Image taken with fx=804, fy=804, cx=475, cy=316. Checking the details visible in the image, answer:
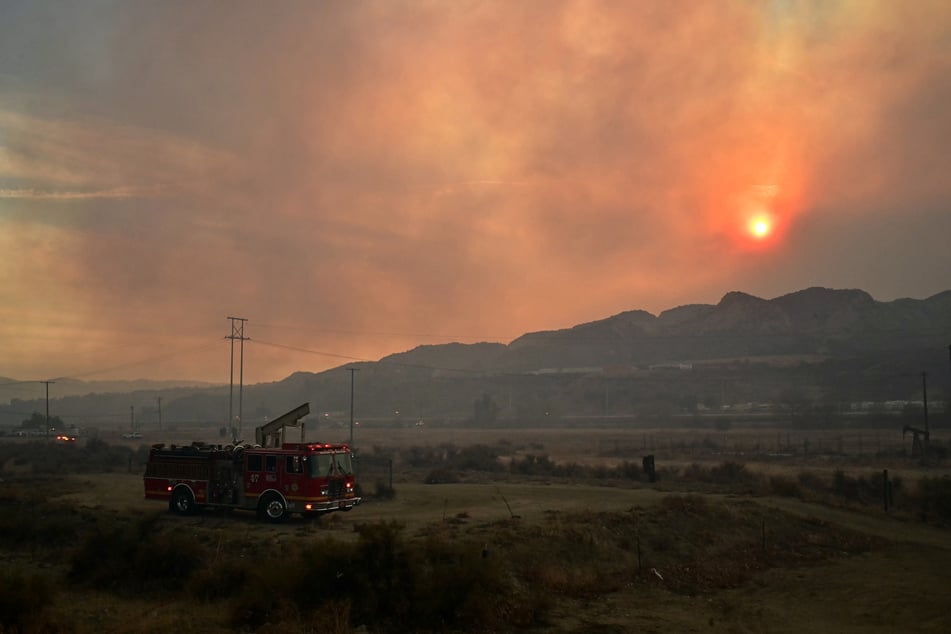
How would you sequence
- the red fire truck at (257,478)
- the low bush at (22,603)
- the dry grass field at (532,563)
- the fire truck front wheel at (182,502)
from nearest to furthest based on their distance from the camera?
1. the low bush at (22,603)
2. the dry grass field at (532,563)
3. the red fire truck at (257,478)
4. the fire truck front wheel at (182,502)

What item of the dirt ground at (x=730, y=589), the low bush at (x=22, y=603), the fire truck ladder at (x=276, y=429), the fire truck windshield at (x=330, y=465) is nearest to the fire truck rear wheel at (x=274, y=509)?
the dirt ground at (x=730, y=589)

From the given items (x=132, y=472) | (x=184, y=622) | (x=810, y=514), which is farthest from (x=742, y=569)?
(x=132, y=472)

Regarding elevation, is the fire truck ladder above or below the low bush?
above

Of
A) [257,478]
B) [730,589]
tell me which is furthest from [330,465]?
[730,589]

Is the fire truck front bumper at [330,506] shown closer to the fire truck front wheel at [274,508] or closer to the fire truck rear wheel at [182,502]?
the fire truck front wheel at [274,508]

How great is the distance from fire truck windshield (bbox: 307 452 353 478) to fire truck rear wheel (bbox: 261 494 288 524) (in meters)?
1.82

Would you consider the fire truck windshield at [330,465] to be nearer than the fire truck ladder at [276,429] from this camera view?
Yes

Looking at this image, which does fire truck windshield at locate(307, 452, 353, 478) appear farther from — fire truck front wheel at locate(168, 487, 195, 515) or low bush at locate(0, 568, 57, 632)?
low bush at locate(0, 568, 57, 632)

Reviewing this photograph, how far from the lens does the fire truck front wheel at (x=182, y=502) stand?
34.2m

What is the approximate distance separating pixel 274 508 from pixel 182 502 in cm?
500

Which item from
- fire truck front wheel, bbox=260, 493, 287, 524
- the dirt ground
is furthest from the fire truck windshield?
the dirt ground

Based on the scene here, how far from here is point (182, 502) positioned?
34438 millimetres

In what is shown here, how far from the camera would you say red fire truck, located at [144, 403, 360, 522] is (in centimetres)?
3194

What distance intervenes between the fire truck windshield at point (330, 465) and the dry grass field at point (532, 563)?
1.93 m
